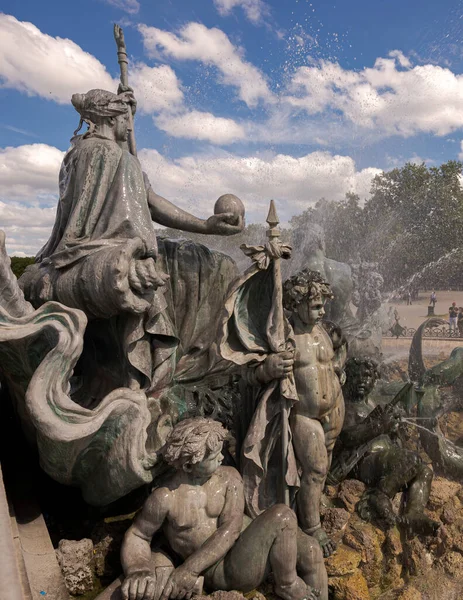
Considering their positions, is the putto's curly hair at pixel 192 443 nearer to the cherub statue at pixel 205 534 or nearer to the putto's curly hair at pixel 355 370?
the cherub statue at pixel 205 534

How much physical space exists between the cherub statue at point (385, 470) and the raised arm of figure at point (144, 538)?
1619 millimetres

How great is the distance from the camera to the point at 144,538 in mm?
2926

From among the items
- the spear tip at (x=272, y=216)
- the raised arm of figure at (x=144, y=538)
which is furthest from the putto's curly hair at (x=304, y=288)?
the raised arm of figure at (x=144, y=538)

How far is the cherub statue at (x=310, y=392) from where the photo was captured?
3.41 meters

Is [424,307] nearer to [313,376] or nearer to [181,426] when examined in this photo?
[313,376]

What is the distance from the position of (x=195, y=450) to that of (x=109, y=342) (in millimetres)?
1349

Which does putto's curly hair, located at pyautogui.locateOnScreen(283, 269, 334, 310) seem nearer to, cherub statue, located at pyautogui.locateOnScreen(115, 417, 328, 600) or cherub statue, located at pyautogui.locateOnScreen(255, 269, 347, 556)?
cherub statue, located at pyautogui.locateOnScreen(255, 269, 347, 556)

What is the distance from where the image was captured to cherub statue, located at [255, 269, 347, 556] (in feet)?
11.2

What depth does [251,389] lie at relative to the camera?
3.56 meters

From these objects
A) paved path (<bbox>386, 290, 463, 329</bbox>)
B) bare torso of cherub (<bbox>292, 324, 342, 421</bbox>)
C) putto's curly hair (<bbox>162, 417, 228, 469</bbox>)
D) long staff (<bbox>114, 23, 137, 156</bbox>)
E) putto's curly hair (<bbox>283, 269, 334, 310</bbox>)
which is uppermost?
long staff (<bbox>114, 23, 137, 156</bbox>)

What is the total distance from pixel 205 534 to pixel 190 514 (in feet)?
0.46

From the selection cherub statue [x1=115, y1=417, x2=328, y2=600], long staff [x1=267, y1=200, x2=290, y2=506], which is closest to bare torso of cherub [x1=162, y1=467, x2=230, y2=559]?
cherub statue [x1=115, y1=417, x2=328, y2=600]

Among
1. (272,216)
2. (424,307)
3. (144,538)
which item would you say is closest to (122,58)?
(272,216)

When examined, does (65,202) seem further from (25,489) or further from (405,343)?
(405,343)
